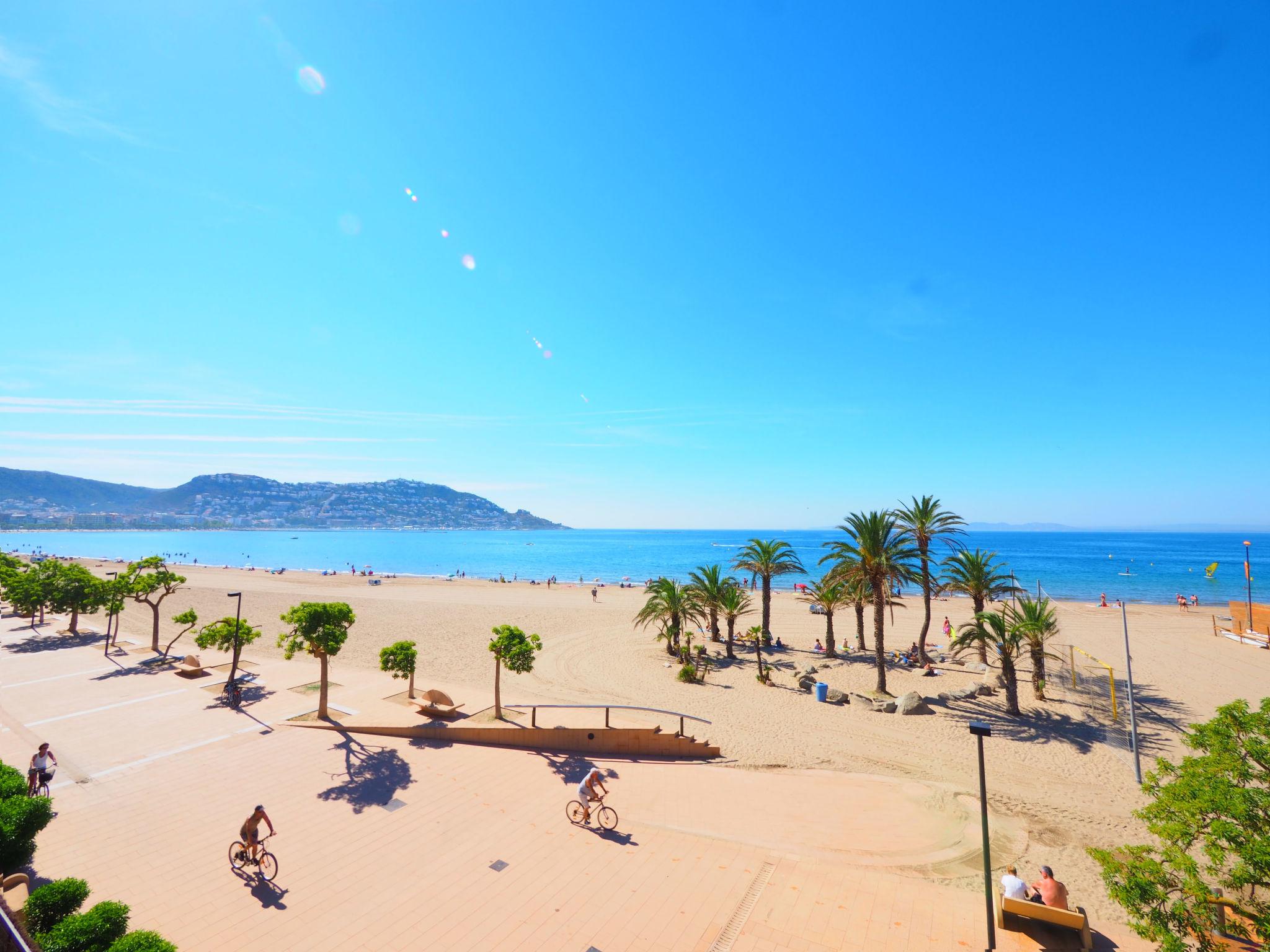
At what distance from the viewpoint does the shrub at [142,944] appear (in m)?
5.72

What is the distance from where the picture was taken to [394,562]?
126 metres

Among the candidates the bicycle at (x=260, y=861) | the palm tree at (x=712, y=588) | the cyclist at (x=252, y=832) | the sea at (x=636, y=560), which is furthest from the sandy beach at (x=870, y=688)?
the sea at (x=636, y=560)

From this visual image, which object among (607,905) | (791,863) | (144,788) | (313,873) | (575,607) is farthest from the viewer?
(575,607)

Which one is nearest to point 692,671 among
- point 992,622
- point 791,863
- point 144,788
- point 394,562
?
point 992,622

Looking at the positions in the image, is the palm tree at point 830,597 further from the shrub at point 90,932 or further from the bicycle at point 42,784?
the bicycle at point 42,784

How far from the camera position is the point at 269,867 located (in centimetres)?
1003

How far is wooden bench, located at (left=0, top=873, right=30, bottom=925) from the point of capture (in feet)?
24.4

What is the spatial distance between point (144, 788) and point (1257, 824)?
21256 mm

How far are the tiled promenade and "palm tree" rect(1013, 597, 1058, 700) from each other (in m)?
13.2

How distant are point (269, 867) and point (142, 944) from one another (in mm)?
5027

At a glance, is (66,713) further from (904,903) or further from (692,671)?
(904,903)

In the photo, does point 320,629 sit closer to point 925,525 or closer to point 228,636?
point 228,636

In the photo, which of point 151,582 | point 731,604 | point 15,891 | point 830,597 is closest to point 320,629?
point 15,891

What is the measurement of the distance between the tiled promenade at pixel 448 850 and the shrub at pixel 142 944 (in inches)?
124
